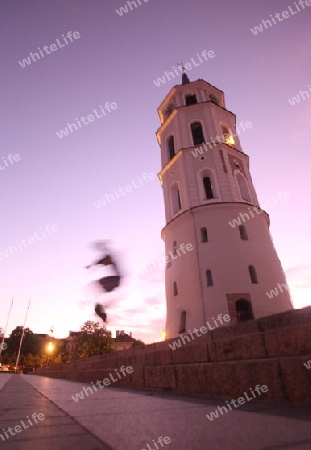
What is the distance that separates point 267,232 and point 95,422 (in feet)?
67.8

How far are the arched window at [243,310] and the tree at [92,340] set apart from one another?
105ft

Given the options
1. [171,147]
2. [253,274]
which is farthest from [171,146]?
[253,274]

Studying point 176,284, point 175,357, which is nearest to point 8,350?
point 176,284

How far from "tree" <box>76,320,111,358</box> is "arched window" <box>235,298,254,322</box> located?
31.9 meters

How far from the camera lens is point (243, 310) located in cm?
1736

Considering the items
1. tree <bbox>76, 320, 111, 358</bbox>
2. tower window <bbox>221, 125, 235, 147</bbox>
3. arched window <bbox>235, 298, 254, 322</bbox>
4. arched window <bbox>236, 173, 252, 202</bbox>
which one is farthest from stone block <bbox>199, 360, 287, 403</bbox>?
tree <bbox>76, 320, 111, 358</bbox>

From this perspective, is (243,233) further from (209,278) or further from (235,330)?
(235,330)

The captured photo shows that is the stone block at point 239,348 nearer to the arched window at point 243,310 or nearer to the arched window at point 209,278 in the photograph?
the arched window at point 243,310

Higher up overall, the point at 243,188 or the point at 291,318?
the point at 243,188

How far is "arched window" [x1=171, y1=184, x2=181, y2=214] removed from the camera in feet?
75.9

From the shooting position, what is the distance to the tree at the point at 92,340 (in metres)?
43.1

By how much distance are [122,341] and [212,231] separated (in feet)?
240

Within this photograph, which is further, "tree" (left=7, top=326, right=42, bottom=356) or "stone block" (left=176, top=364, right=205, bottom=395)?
"tree" (left=7, top=326, right=42, bottom=356)

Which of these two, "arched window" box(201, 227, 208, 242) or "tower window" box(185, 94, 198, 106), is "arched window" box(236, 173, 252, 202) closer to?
"arched window" box(201, 227, 208, 242)
